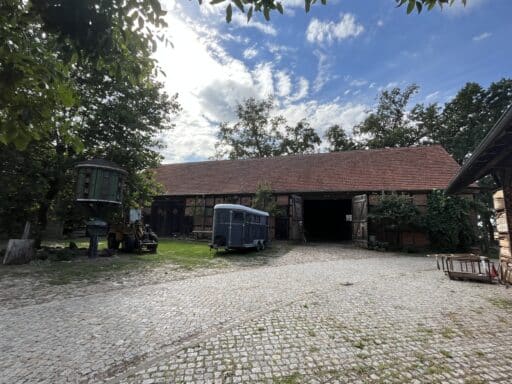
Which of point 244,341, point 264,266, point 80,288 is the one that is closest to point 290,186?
point 264,266

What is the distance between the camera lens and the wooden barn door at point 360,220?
14.1 metres

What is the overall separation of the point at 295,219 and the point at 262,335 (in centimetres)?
1267

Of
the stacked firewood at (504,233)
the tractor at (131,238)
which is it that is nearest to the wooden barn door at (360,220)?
the stacked firewood at (504,233)

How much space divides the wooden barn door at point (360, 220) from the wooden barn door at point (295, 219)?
3048 millimetres

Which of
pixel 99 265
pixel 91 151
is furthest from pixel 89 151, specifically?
pixel 99 265

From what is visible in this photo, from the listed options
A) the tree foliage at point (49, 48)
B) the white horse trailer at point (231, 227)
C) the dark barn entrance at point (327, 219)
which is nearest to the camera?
the tree foliage at point (49, 48)

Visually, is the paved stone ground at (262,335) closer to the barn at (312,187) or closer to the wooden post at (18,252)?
the wooden post at (18,252)

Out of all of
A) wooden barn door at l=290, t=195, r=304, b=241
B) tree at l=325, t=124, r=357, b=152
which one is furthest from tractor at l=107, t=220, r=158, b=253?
tree at l=325, t=124, r=357, b=152

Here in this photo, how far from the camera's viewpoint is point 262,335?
3488mm

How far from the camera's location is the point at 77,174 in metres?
9.66

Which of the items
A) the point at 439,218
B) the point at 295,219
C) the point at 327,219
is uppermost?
the point at 327,219

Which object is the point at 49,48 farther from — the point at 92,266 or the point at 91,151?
the point at 91,151

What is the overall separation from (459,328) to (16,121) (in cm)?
541

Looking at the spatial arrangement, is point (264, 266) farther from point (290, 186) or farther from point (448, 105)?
point (448, 105)
